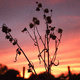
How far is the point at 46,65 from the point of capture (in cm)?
477

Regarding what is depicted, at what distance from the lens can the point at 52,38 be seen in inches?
194

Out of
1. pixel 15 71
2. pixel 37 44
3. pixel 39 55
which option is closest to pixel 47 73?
pixel 39 55

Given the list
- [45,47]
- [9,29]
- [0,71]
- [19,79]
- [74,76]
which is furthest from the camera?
[0,71]

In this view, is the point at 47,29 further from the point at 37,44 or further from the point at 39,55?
the point at 39,55

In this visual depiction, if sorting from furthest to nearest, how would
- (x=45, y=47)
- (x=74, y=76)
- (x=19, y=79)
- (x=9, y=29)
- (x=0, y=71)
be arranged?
(x=0, y=71)
(x=19, y=79)
(x=74, y=76)
(x=45, y=47)
(x=9, y=29)

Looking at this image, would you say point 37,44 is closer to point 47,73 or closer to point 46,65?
point 46,65

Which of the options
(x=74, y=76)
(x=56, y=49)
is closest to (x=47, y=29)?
(x=56, y=49)

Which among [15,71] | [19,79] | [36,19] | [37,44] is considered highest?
[36,19]

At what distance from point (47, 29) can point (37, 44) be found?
0.69 metres

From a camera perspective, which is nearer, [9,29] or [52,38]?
[9,29]

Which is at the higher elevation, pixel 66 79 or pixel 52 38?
pixel 52 38

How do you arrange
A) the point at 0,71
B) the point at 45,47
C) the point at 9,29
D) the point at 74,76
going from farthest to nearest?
1. the point at 0,71
2. the point at 74,76
3. the point at 45,47
4. the point at 9,29

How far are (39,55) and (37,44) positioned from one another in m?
0.41

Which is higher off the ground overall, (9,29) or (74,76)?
(9,29)
